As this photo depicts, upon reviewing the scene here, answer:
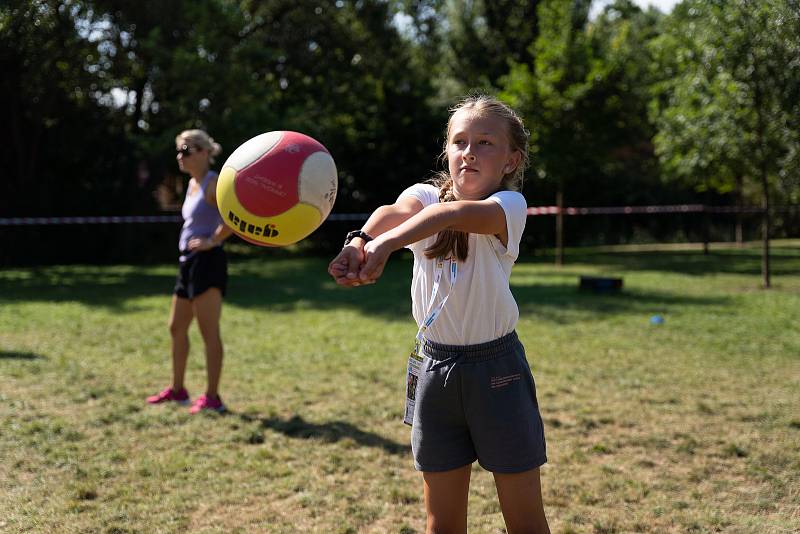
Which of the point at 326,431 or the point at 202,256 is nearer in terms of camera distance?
the point at 326,431

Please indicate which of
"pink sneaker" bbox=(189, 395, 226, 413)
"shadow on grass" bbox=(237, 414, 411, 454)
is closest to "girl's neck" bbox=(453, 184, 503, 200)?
"shadow on grass" bbox=(237, 414, 411, 454)

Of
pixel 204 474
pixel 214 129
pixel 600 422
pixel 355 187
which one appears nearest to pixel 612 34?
pixel 355 187

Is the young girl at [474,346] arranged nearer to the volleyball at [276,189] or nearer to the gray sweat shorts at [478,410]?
the gray sweat shorts at [478,410]

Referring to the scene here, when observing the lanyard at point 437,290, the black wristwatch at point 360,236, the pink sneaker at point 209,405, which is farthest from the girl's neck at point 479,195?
the pink sneaker at point 209,405

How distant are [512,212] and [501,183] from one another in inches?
9.4

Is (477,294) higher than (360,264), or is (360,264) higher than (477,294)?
(360,264)

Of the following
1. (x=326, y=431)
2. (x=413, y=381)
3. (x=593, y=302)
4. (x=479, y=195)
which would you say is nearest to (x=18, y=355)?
(x=326, y=431)

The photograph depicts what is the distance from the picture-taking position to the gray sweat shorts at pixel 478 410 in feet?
8.19

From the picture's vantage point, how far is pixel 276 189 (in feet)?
9.23

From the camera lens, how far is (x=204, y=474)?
4.39 metres

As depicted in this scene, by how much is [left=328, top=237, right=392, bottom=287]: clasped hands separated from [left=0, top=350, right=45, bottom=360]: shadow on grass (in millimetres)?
6725

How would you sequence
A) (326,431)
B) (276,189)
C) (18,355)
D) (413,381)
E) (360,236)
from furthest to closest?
(18,355), (326,431), (276,189), (413,381), (360,236)

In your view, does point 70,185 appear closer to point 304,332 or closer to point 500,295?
point 304,332

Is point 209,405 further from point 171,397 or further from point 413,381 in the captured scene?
point 413,381
